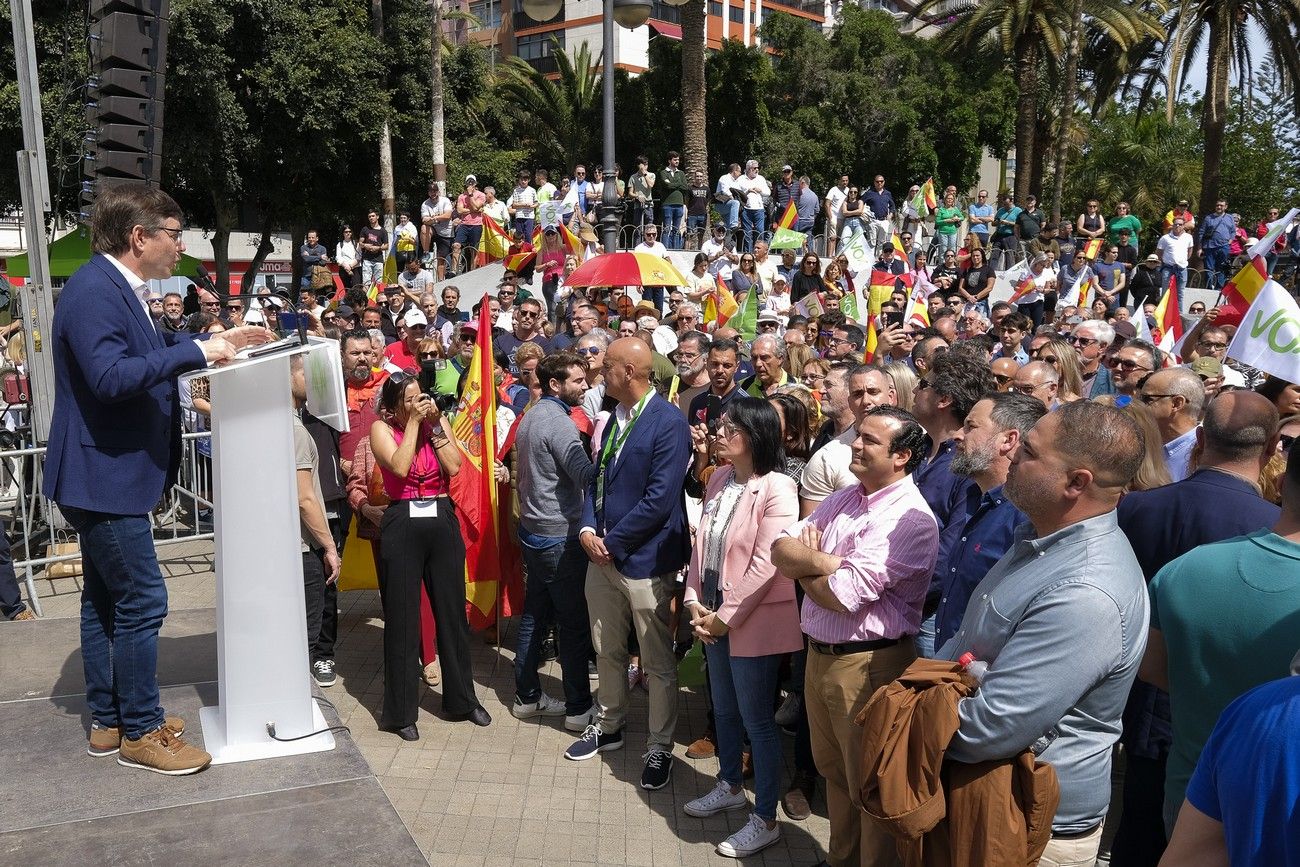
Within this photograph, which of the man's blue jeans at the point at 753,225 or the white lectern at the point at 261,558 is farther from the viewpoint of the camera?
the man's blue jeans at the point at 753,225

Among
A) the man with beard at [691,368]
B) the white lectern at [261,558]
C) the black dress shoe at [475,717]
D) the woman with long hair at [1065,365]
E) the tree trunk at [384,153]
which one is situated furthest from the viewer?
the tree trunk at [384,153]

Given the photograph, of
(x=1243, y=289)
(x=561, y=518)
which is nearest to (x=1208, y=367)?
(x=1243, y=289)

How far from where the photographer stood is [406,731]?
5.49 m

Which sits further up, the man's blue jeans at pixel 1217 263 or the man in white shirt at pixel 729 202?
the man in white shirt at pixel 729 202

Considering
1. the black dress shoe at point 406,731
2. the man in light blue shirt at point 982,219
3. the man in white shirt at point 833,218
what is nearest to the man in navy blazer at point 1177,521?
the black dress shoe at point 406,731

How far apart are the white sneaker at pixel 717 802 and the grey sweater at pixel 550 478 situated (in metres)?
1.49

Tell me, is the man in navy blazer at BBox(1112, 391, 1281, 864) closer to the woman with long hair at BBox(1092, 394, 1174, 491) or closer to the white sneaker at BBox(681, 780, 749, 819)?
the woman with long hair at BBox(1092, 394, 1174, 491)

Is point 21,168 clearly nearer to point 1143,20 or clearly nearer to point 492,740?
point 492,740

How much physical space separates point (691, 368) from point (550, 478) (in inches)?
98.9

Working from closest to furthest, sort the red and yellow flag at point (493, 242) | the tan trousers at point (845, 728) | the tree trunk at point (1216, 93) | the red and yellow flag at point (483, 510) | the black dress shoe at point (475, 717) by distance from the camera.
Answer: the tan trousers at point (845, 728) < the black dress shoe at point (475, 717) < the red and yellow flag at point (483, 510) < the red and yellow flag at point (493, 242) < the tree trunk at point (1216, 93)

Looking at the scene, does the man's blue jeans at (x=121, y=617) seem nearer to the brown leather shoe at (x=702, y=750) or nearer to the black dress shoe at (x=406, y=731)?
the black dress shoe at (x=406, y=731)

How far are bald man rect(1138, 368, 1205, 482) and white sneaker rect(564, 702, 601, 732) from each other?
10.1 feet

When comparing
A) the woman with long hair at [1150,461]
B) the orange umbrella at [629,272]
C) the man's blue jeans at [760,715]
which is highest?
the orange umbrella at [629,272]

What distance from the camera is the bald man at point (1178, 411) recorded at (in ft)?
16.7
